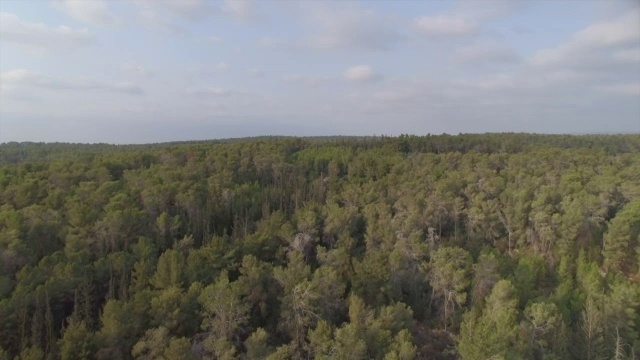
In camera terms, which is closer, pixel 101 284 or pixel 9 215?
pixel 101 284

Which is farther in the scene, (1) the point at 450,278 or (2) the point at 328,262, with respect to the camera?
(2) the point at 328,262

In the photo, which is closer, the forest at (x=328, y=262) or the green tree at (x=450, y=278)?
the forest at (x=328, y=262)

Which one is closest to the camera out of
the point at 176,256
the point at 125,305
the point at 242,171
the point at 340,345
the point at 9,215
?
the point at 340,345

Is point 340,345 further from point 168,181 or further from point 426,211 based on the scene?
point 168,181

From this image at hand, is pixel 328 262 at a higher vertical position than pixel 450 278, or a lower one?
higher

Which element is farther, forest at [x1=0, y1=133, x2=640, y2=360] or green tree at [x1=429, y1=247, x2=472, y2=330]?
green tree at [x1=429, y1=247, x2=472, y2=330]

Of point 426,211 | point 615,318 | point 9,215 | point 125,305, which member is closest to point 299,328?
point 125,305

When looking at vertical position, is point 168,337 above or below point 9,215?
below

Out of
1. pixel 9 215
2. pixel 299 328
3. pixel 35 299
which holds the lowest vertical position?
pixel 299 328
